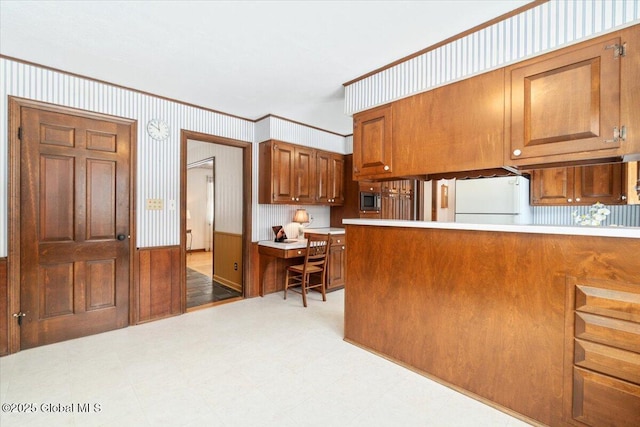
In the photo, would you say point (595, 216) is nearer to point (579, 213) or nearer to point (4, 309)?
point (579, 213)

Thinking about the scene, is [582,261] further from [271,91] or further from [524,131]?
[271,91]

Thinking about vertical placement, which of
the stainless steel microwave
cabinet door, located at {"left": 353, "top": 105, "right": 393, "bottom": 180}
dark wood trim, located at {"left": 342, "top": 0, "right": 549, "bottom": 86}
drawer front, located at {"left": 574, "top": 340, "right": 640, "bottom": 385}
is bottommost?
drawer front, located at {"left": 574, "top": 340, "right": 640, "bottom": 385}

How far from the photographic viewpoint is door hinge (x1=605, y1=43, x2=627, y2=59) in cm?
151

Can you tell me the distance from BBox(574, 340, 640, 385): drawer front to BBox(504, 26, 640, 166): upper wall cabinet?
1.00 m

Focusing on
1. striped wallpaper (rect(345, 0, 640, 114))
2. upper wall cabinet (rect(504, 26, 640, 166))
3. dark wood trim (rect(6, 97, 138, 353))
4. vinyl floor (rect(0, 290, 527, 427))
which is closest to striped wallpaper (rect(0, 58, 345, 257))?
dark wood trim (rect(6, 97, 138, 353))

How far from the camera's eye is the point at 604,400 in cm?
149

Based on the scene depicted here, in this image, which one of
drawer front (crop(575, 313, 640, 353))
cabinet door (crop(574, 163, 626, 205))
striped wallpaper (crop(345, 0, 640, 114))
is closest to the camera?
drawer front (crop(575, 313, 640, 353))

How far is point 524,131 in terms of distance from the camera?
1808mm

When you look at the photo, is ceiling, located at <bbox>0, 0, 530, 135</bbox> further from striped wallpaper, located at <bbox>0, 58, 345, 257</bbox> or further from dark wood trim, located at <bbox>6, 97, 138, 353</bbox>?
dark wood trim, located at <bbox>6, 97, 138, 353</bbox>

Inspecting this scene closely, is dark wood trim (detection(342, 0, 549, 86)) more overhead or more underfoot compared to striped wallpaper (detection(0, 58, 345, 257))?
more overhead

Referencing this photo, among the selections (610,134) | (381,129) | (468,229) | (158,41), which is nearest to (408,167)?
(381,129)

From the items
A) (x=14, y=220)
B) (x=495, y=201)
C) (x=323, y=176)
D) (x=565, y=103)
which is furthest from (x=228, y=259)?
(x=565, y=103)

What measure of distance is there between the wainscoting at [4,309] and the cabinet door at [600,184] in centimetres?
567

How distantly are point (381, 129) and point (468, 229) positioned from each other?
112cm
